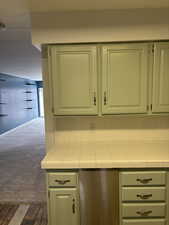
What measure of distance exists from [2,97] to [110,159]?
6.45 meters

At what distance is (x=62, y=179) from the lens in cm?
182

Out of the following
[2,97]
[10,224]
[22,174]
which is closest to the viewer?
[10,224]

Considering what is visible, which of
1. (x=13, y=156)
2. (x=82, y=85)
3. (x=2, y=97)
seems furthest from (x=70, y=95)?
(x=2, y=97)

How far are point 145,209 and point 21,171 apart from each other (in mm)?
2735

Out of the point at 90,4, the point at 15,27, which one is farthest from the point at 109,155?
the point at 15,27

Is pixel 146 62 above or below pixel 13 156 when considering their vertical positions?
above

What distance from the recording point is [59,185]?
6.01 ft

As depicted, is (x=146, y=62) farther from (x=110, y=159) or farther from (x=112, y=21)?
(x=110, y=159)

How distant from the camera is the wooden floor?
2.40 metres

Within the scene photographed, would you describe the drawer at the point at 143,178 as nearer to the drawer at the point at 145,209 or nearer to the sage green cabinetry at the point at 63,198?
the drawer at the point at 145,209

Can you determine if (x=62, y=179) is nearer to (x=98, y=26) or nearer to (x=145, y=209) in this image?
(x=145, y=209)

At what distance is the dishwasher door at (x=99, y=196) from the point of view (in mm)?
1814

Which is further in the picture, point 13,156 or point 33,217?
point 13,156

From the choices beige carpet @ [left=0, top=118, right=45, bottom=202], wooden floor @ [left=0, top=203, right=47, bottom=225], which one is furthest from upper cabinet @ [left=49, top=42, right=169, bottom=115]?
beige carpet @ [left=0, top=118, right=45, bottom=202]
